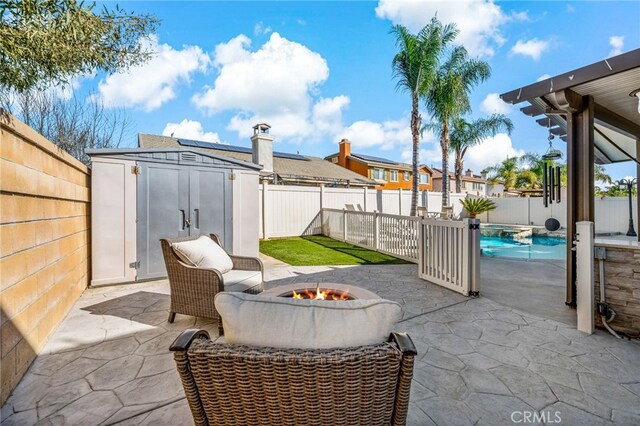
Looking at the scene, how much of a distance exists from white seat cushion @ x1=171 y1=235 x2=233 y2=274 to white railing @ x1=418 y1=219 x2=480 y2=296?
3.29 meters

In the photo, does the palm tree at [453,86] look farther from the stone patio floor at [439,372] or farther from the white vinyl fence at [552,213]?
the stone patio floor at [439,372]

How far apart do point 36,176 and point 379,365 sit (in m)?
3.29

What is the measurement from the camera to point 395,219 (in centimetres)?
721

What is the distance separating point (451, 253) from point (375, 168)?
2019 cm

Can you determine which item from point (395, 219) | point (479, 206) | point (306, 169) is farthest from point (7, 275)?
point (306, 169)

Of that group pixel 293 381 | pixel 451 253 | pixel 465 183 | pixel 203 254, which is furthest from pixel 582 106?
pixel 465 183

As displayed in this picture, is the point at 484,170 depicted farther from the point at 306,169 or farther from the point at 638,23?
the point at 638,23

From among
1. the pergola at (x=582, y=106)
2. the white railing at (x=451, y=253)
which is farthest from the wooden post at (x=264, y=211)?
the pergola at (x=582, y=106)

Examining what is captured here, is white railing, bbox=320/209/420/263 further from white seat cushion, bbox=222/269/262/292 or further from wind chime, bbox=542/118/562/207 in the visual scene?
white seat cushion, bbox=222/269/262/292

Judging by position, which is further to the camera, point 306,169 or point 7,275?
point 306,169

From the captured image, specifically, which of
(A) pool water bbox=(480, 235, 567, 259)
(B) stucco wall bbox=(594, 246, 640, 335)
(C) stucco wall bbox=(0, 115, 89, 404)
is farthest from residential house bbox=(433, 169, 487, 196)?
(C) stucco wall bbox=(0, 115, 89, 404)

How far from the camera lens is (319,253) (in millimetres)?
7582

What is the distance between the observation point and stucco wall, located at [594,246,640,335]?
285cm

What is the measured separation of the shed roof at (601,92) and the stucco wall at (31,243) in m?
4.89
